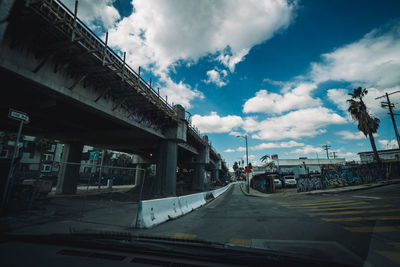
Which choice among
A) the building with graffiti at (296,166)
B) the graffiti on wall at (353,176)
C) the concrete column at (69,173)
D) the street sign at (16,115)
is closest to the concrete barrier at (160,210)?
the street sign at (16,115)

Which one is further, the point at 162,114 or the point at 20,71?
the point at 162,114

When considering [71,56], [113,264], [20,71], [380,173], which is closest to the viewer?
[113,264]

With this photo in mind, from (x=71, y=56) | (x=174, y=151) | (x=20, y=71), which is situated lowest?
(x=174, y=151)

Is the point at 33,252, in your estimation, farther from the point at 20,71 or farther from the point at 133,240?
the point at 20,71

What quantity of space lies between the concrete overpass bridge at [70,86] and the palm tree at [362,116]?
28.3m

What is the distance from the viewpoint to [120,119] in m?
13.2

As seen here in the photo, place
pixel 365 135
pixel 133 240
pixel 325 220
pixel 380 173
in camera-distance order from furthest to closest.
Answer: pixel 365 135 → pixel 380 173 → pixel 325 220 → pixel 133 240

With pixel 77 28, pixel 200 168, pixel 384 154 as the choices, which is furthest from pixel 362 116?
pixel 384 154

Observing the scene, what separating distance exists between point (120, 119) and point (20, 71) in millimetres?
6249

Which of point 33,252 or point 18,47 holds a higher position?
point 18,47

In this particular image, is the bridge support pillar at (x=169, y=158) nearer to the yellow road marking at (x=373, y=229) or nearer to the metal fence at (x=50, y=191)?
the metal fence at (x=50, y=191)

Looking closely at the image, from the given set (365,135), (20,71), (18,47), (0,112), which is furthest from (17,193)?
(365,135)

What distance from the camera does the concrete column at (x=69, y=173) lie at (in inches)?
761

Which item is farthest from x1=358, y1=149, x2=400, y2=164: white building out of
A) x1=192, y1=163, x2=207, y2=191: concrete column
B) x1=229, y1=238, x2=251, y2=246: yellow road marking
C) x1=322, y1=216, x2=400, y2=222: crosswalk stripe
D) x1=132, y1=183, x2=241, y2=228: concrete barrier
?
x1=229, y1=238, x2=251, y2=246: yellow road marking
